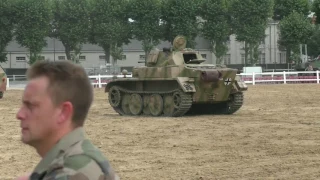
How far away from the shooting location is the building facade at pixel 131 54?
8369 centimetres

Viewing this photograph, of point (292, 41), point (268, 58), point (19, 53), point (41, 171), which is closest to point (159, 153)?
point (41, 171)

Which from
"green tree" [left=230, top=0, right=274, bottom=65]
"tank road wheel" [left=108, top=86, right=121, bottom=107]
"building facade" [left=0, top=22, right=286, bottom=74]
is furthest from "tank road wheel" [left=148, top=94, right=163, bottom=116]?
"building facade" [left=0, top=22, right=286, bottom=74]

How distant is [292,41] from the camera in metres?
73.7

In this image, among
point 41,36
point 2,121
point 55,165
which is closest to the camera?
point 55,165

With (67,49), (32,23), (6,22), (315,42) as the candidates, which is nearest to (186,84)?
(6,22)

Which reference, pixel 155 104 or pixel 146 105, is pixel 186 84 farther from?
pixel 146 105

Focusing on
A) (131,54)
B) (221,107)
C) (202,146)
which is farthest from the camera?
(131,54)

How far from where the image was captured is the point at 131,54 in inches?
3420

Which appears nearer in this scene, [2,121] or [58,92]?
[58,92]

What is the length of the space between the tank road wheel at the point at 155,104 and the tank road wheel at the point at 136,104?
0.41 meters

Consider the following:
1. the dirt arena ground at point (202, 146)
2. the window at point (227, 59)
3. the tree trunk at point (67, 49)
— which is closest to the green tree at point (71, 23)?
the tree trunk at point (67, 49)

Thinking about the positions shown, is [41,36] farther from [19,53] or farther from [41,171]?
[41,171]

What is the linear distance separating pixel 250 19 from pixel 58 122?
6893 cm

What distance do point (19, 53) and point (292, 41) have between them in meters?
33.2
